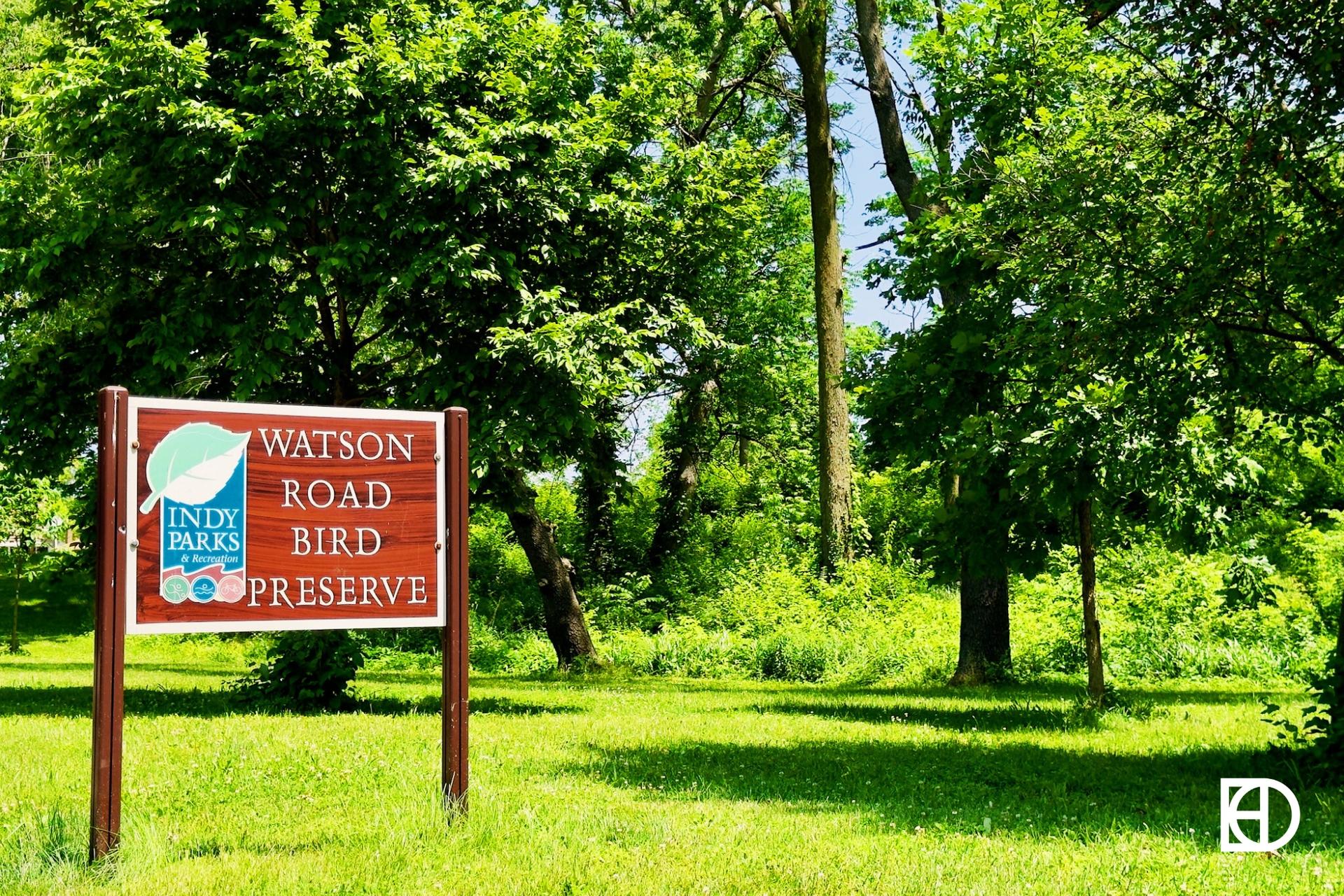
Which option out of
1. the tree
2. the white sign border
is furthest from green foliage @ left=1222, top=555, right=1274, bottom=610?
the white sign border

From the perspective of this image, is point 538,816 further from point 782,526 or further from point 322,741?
point 782,526

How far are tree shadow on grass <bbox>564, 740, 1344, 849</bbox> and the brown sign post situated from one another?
2632 millimetres

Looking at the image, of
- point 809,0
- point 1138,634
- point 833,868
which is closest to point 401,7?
point 809,0

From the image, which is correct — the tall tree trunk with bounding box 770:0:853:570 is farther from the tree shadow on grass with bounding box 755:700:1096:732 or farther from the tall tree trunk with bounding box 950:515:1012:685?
the tree shadow on grass with bounding box 755:700:1096:732

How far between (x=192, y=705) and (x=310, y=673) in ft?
5.31

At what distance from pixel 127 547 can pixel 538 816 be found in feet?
9.69

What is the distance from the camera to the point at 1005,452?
1330cm

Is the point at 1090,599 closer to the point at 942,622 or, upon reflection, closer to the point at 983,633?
the point at 983,633

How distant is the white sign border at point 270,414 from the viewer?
6855mm

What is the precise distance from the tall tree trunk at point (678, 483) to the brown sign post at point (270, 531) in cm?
2400

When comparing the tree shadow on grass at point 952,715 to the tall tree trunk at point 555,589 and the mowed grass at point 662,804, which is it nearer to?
the mowed grass at point 662,804

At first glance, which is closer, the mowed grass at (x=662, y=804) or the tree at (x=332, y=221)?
the mowed grass at (x=662, y=804)

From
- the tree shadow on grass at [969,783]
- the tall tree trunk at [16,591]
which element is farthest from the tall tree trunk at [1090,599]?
the tall tree trunk at [16,591]

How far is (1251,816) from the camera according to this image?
8.05 meters
